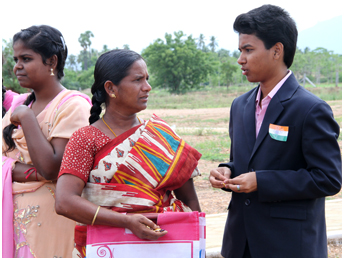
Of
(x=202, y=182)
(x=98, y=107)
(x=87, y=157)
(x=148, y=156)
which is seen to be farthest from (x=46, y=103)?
(x=202, y=182)

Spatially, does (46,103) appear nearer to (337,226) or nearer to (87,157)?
(87,157)

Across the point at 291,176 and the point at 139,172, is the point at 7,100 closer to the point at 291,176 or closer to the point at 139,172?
the point at 139,172

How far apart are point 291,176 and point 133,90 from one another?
0.94 m

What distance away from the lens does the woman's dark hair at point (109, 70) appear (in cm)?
195

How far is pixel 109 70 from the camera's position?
1967 mm

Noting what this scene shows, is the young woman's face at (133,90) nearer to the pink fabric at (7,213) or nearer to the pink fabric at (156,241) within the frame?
the pink fabric at (156,241)

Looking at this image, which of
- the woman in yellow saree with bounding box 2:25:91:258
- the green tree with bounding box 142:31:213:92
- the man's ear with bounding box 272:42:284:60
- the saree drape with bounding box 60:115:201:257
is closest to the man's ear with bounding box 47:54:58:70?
the woman in yellow saree with bounding box 2:25:91:258

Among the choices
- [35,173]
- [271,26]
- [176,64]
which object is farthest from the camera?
[176,64]

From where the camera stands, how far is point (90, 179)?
5.97 ft

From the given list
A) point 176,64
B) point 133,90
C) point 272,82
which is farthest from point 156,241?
point 176,64

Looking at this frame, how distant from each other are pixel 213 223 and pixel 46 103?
120 inches

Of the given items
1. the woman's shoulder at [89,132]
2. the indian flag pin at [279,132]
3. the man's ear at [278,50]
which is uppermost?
the man's ear at [278,50]

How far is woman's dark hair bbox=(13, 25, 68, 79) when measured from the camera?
222cm

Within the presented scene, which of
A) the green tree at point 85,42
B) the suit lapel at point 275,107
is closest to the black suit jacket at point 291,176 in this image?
the suit lapel at point 275,107
